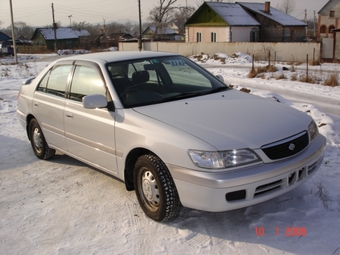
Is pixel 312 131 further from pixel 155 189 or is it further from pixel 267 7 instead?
pixel 267 7

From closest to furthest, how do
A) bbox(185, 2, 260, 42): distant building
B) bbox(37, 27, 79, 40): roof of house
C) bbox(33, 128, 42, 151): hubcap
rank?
bbox(33, 128, 42, 151): hubcap
bbox(185, 2, 260, 42): distant building
bbox(37, 27, 79, 40): roof of house

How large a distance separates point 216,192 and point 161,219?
0.78 metres

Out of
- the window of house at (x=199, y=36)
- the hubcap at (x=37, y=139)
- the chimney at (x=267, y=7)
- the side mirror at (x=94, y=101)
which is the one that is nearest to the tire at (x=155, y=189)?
the side mirror at (x=94, y=101)

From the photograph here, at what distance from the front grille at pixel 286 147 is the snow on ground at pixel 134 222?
27.3 inches

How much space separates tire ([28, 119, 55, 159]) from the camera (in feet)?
19.2

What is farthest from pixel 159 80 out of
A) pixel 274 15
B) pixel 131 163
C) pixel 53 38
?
pixel 53 38

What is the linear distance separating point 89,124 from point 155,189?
1285mm

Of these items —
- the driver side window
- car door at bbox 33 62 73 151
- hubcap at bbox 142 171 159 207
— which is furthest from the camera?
car door at bbox 33 62 73 151

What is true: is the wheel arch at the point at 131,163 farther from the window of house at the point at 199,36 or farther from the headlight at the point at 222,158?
the window of house at the point at 199,36

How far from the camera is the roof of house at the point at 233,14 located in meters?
41.6

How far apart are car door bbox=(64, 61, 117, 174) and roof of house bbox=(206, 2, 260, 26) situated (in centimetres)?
3808

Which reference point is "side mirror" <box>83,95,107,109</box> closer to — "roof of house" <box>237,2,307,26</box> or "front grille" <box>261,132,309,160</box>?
"front grille" <box>261,132,309,160</box>

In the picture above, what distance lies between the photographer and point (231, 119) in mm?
3789
